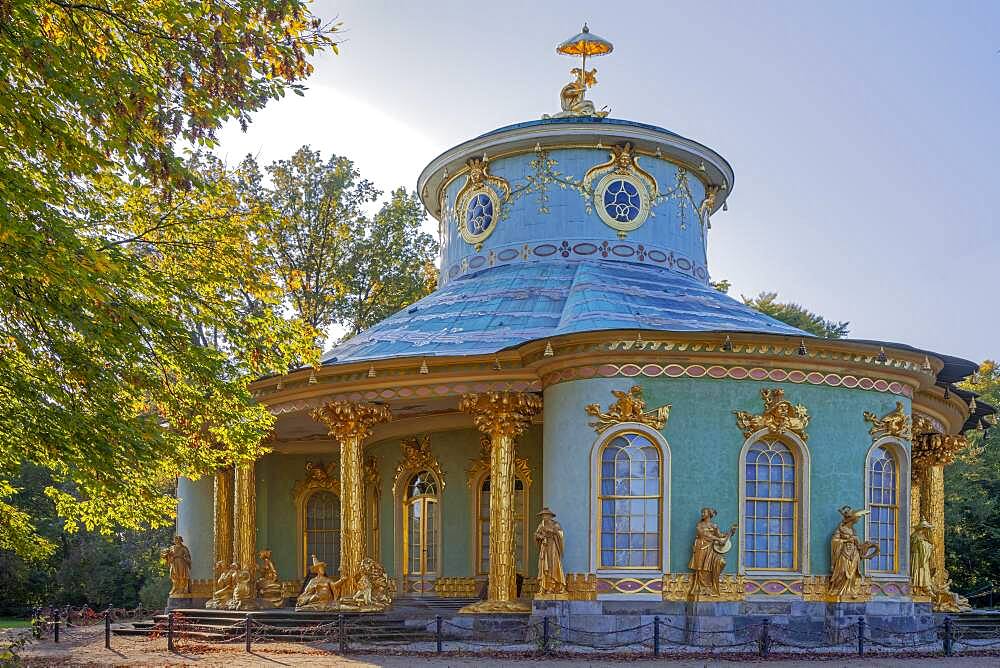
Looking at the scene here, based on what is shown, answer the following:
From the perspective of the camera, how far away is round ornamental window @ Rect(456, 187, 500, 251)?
2445 centimetres

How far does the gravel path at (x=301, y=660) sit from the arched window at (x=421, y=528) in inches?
198

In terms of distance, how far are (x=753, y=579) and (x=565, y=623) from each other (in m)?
3.01

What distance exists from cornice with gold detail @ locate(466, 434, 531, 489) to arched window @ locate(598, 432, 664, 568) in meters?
3.81

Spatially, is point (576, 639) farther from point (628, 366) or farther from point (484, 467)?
point (484, 467)

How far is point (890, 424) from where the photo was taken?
706 inches

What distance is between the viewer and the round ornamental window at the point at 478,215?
24.5 metres

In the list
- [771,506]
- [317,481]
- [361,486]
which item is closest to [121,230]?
[361,486]

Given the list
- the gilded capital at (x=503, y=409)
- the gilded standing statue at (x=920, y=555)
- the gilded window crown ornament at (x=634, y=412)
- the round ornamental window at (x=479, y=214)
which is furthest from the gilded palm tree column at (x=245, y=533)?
the gilded standing statue at (x=920, y=555)

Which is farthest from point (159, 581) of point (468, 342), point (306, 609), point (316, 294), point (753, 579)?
point (753, 579)

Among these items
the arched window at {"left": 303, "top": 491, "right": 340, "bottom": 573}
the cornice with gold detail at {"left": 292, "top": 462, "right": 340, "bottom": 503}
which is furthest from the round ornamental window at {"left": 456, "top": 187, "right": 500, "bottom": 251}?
the arched window at {"left": 303, "top": 491, "right": 340, "bottom": 573}

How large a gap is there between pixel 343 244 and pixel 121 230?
23797 millimetres

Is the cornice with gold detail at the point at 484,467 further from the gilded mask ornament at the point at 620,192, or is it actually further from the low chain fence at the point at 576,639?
the gilded mask ornament at the point at 620,192

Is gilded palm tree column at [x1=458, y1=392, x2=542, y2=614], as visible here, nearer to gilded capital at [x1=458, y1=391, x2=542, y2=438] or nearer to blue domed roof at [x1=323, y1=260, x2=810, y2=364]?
gilded capital at [x1=458, y1=391, x2=542, y2=438]

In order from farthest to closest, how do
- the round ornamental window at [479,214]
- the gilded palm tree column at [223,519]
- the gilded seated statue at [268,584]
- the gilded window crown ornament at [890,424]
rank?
the round ornamental window at [479,214] → the gilded palm tree column at [223,519] → the gilded seated statue at [268,584] → the gilded window crown ornament at [890,424]
